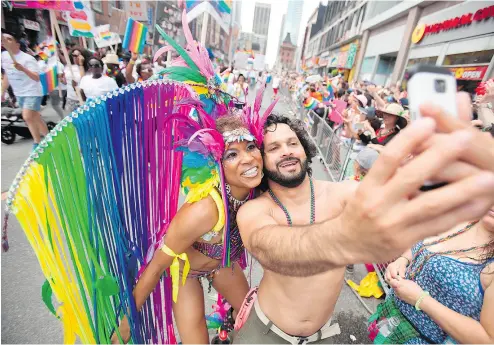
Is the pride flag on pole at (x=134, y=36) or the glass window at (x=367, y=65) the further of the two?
the glass window at (x=367, y=65)

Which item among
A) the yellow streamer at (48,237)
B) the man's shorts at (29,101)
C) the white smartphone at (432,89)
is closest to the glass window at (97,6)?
the man's shorts at (29,101)

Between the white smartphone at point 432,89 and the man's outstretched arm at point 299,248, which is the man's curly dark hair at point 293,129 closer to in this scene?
the man's outstretched arm at point 299,248

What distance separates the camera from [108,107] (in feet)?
3.76

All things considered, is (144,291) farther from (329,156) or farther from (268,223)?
(329,156)

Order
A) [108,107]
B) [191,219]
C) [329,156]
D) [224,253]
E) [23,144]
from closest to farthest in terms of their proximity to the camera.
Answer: [108,107]
[191,219]
[224,253]
[23,144]
[329,156]

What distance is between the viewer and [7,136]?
5164 mm

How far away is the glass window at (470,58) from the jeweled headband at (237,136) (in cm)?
912

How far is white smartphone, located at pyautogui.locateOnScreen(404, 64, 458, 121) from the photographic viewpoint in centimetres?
46

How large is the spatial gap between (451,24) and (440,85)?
1163cm

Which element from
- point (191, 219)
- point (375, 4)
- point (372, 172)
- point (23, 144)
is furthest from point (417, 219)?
point (375, 4)

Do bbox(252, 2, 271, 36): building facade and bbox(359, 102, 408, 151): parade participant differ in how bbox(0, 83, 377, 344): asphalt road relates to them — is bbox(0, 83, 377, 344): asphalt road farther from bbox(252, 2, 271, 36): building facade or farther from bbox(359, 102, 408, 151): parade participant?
bbox(252, 2, 271, 36): building facade

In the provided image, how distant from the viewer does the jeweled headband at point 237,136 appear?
4.69 ft

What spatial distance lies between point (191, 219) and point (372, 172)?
1.03 metres

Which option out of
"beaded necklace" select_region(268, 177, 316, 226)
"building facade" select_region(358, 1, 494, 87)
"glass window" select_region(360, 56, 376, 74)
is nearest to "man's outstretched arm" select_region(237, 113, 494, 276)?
"beaded necklace" select_region(268, 177, 316, 226)
